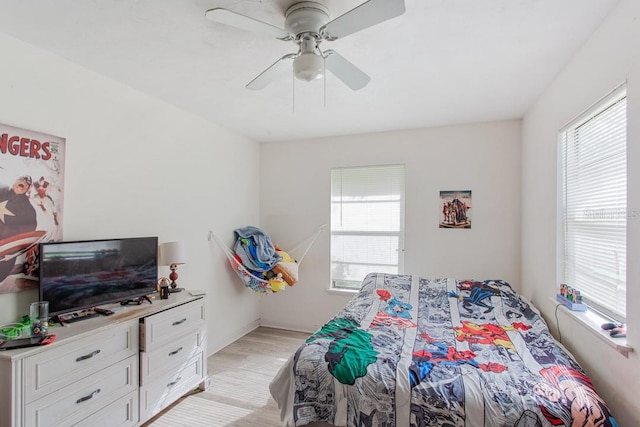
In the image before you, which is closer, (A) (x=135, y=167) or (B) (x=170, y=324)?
(B) (x=170, y=324)

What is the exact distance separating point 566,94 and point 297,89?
74.3 inches

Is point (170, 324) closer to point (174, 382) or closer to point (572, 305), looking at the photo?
point (174, 382)

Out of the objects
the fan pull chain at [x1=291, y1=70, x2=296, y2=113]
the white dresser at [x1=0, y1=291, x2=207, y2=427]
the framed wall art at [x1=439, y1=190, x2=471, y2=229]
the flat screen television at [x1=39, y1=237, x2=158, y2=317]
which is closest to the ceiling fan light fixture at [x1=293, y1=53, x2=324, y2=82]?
the fan pull chain at [x1=291, y1=70, x2=296, y2=113]

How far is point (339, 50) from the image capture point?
195cm

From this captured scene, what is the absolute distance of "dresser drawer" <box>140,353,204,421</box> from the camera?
7.07ft

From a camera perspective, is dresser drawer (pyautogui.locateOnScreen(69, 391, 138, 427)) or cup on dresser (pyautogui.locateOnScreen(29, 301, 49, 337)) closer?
cup on dresser (pyautogui.locateOnScreen(29, 301, 49, 337))

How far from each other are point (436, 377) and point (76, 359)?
194 cm

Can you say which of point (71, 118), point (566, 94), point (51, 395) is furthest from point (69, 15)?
point (566, 94)

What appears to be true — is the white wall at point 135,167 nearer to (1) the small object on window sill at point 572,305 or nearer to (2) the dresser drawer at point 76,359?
(2) the dresser drawer at point 76,359

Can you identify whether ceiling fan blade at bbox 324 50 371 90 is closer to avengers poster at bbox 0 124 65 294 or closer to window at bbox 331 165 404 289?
avengers poster at bbox 0 124 65 294

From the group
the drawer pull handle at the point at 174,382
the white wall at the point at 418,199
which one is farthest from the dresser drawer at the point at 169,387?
the white wall at the point at 418,199

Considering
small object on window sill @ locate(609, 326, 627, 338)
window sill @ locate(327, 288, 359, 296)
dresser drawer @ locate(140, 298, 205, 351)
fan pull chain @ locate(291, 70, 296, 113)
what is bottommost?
window sill @ locate(327, 288, 359, 296)

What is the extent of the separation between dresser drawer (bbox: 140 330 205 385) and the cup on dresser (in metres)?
0.61

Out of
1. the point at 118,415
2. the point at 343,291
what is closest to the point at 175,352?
the point at 118,415
